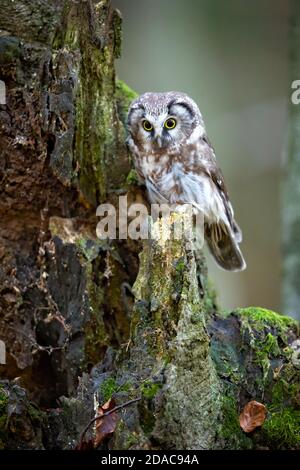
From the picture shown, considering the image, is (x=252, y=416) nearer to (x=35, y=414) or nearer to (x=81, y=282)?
(x=35, y=414)

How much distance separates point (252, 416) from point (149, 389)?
49 cm

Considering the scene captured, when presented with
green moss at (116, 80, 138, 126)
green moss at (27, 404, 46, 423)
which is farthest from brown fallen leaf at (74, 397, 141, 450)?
green moss at (116, 80, 138, 126)

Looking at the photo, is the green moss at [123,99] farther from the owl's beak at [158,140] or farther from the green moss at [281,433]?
the green moss at [281,433]

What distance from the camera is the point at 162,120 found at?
400 centimetres

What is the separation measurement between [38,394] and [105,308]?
52cm

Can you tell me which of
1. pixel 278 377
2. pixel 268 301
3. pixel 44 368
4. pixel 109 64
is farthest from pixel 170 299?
pixel 268 301

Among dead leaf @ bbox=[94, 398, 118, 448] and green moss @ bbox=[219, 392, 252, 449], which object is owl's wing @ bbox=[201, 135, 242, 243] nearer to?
green moss @ bbox=[219, 392, 252, 449]

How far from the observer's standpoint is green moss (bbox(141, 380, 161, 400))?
8.89ft

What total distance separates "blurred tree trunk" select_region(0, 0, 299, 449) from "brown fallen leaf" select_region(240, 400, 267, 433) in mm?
35

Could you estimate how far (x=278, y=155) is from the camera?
762cm

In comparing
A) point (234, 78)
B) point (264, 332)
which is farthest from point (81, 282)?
point (234, 78)

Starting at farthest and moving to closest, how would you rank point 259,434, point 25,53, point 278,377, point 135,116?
point 135,116
point 25,53
point 278,377
point 259,434

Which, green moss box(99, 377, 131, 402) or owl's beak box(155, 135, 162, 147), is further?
owl's beak box(155, 135, 162, 147)

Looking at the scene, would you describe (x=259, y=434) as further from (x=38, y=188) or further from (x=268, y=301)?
(x=268, y=301)
